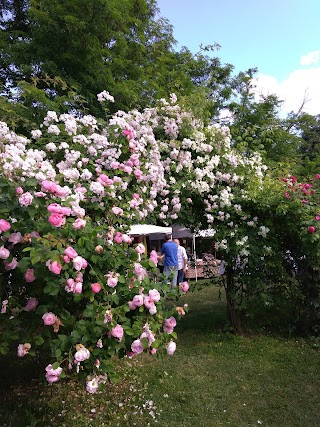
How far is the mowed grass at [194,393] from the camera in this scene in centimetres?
329

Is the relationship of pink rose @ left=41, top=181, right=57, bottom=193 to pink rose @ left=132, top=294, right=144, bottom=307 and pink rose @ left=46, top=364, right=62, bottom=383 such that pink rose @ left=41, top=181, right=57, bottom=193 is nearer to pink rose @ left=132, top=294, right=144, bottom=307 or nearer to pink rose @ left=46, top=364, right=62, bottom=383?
pink rose @ left=132, top=294, right=144, bottom=307

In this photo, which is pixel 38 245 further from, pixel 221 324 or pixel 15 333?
pixel 221 324

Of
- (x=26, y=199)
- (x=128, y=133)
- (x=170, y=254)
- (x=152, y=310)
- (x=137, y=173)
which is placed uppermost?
(x=128, y=133)

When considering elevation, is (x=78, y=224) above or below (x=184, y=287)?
above

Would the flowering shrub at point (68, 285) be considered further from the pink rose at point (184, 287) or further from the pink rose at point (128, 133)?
the pink rose at point (128, 133)

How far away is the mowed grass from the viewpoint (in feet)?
10.8

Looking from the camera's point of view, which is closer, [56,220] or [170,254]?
[56,220]

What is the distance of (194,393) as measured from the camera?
3820 millimetres

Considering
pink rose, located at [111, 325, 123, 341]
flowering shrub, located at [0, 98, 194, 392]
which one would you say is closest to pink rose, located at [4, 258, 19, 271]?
flowering shrub, located at [0, 98, 194, 392]

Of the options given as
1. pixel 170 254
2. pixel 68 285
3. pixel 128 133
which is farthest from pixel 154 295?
pixel 170 254

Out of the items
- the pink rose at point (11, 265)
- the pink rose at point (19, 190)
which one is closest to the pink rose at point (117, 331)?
the pink rose at point (11, 265)

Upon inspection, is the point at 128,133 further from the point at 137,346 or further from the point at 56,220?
the point at 137,346

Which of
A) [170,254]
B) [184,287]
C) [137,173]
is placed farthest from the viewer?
[170,254]

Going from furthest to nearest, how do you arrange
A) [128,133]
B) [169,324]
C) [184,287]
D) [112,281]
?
[128,133] → [184,287] → [169,324] → [112,281]
